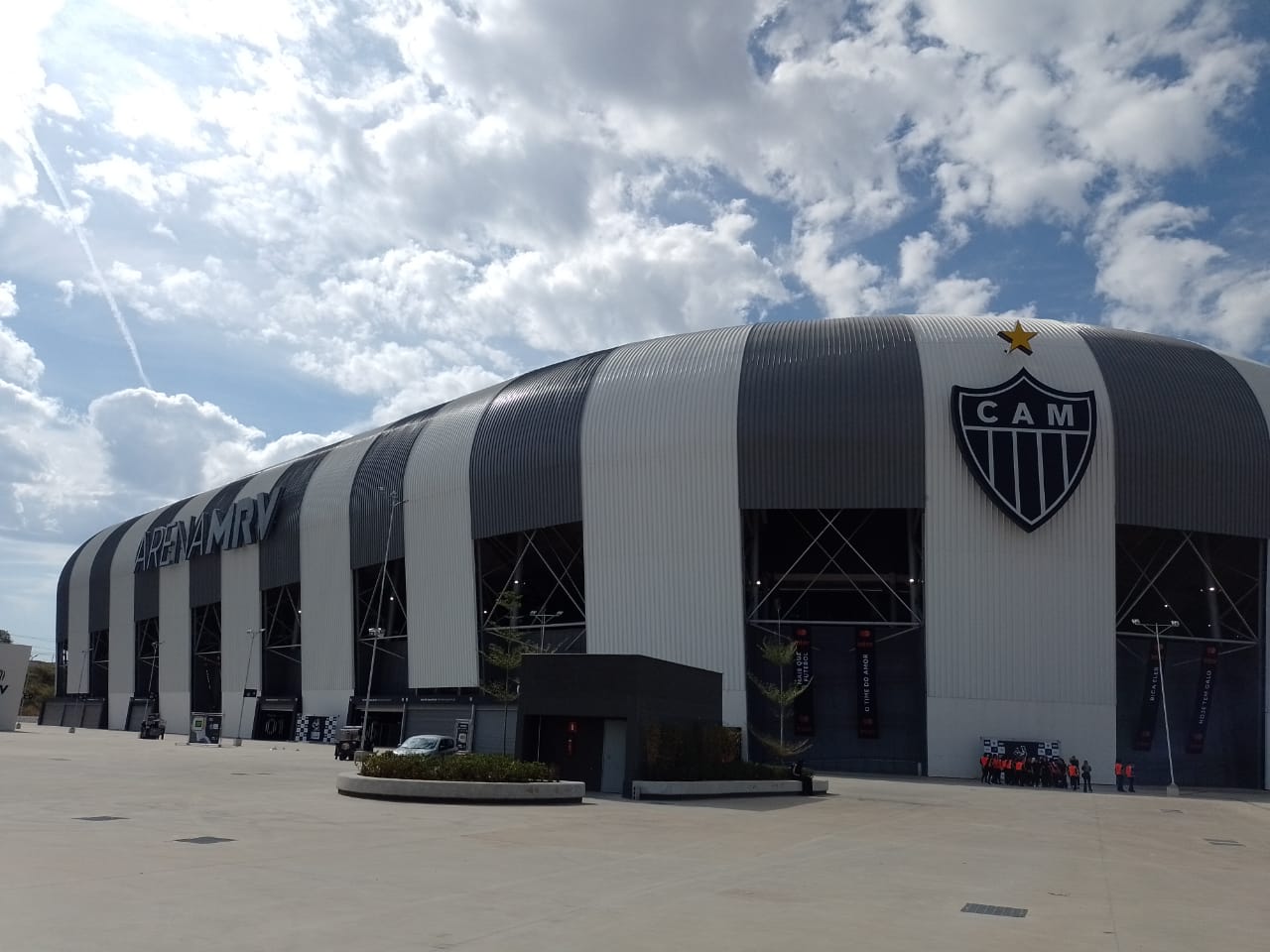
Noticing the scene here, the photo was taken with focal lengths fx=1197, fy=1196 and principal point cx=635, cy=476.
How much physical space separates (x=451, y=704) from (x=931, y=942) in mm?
53757

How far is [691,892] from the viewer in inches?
561

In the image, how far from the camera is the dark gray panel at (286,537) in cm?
7638

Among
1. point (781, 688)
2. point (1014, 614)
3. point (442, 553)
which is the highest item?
point (442, 553)

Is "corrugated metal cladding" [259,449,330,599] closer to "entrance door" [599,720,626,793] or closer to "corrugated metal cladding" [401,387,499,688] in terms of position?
"corrugated metal cladding" [401,387,499,688]

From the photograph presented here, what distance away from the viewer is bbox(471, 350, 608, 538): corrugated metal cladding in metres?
56.8

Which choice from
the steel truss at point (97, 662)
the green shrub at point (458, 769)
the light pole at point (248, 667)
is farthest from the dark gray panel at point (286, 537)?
the green shrub at point (458, 769)

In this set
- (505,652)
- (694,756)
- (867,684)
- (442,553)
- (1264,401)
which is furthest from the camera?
(442,553)

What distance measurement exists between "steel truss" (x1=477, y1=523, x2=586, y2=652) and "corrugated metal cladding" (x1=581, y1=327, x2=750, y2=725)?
2.86 metres

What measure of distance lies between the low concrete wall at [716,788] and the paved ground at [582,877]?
1.53m

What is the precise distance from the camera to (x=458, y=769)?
2697 cm

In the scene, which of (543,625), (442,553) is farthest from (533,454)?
(442,553)

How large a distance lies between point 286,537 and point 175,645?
64.7ft

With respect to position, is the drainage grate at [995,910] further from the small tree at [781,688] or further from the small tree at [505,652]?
the small tree at [505,652]

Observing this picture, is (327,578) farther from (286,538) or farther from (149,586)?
(149,586)
